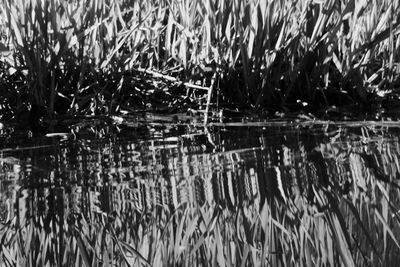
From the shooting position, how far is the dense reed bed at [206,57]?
2.58 m

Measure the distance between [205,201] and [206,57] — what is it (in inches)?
53.5

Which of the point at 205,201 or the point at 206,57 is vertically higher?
the point at 206,57

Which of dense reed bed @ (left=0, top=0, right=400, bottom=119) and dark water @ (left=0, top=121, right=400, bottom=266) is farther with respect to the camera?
dense reed bed @ (left=0, top=0, right=400, bottom=119)

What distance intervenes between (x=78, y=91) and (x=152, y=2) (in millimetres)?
659

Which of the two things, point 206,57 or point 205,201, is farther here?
point 206,57

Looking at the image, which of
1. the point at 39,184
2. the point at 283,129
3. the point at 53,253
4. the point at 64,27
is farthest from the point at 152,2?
the point at 53,253

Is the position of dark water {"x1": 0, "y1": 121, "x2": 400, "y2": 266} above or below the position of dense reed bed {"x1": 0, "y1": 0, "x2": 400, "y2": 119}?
below

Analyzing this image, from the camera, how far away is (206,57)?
8.81ft

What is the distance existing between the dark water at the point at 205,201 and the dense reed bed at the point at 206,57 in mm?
536

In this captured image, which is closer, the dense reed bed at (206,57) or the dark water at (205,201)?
the dark water at (205,201)

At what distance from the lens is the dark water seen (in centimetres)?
115

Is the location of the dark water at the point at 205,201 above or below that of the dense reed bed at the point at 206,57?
below

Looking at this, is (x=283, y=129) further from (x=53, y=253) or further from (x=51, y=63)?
(x=53, y=253)

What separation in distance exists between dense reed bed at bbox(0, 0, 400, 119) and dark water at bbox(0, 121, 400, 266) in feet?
1.76
